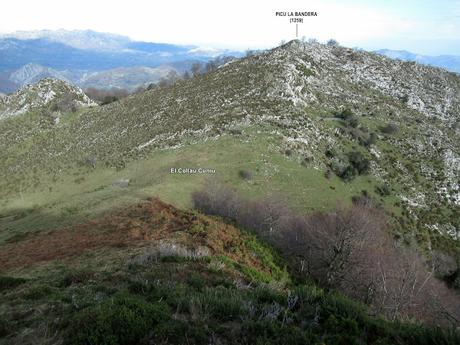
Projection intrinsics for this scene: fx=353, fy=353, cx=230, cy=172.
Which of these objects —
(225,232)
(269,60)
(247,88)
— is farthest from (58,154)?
(225,232)

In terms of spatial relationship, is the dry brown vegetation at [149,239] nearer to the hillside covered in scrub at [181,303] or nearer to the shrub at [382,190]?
the hillside covered in scrub at [181,303]

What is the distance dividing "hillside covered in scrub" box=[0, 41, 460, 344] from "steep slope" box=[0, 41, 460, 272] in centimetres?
42

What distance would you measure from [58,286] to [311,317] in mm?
10606

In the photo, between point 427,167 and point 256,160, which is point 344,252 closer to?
point 256,160

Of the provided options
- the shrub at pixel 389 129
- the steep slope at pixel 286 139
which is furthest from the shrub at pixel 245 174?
the shrub at pixel 389 129

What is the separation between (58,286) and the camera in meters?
14.5

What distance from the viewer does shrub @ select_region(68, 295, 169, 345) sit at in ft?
26.6

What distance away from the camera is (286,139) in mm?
60000

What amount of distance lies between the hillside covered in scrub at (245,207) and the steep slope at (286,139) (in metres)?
0.42

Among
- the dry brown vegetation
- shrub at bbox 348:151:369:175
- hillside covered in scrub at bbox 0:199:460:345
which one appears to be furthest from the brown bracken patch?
shrub at bbox 348:151:369:175

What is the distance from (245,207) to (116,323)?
34.6m

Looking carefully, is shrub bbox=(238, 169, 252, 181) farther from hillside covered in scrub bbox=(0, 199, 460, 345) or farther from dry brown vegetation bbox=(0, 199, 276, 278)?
hillside covered in scrub bbox=(0, 199, 460, 345)

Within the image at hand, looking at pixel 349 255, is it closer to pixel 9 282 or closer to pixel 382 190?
pixel 9 282

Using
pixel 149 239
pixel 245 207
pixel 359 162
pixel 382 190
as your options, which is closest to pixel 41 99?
pixel 245 207
